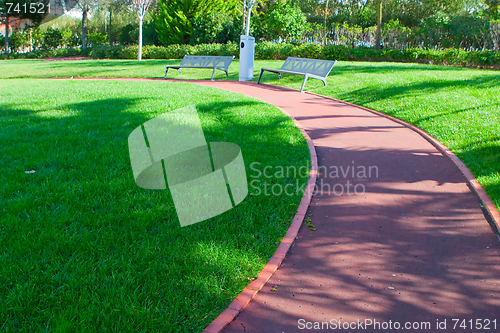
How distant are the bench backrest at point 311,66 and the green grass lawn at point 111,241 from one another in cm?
682

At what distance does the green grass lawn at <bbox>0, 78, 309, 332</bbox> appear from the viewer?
2.55 m

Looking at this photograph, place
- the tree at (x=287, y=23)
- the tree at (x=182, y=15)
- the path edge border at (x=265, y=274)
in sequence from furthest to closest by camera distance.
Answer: the tree at (x=182, y=15)
the tree at (x=287, y=23)
the path edge border at (x=265, y=274)

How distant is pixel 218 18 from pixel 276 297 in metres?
31.2

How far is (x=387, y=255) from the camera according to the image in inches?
134

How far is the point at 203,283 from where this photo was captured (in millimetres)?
2859

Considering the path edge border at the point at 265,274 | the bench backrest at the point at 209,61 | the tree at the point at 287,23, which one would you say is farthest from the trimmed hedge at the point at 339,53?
the path edge border at the point at 265,274

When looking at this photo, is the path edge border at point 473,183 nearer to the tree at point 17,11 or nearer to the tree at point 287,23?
the tree at point 287,23

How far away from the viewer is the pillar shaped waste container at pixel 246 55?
14664 mm

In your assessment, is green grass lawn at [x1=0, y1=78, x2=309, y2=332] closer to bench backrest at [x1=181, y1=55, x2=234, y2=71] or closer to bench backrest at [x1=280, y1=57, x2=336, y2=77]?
bench backrest at [x1=280, y1=57, x2=336, y2=77]

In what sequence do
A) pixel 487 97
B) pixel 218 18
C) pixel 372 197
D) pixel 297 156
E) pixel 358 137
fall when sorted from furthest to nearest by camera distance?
pixel 218 18
pixel 487 97
pixel 358 137
pixel 297 156
pixel 372 197

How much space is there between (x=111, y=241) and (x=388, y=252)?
2.43 metres

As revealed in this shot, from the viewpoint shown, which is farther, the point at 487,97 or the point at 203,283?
the point at 487,97

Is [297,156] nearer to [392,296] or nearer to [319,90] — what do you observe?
[392,296]

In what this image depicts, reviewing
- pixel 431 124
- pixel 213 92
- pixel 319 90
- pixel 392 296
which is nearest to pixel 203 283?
pixel 392 296
